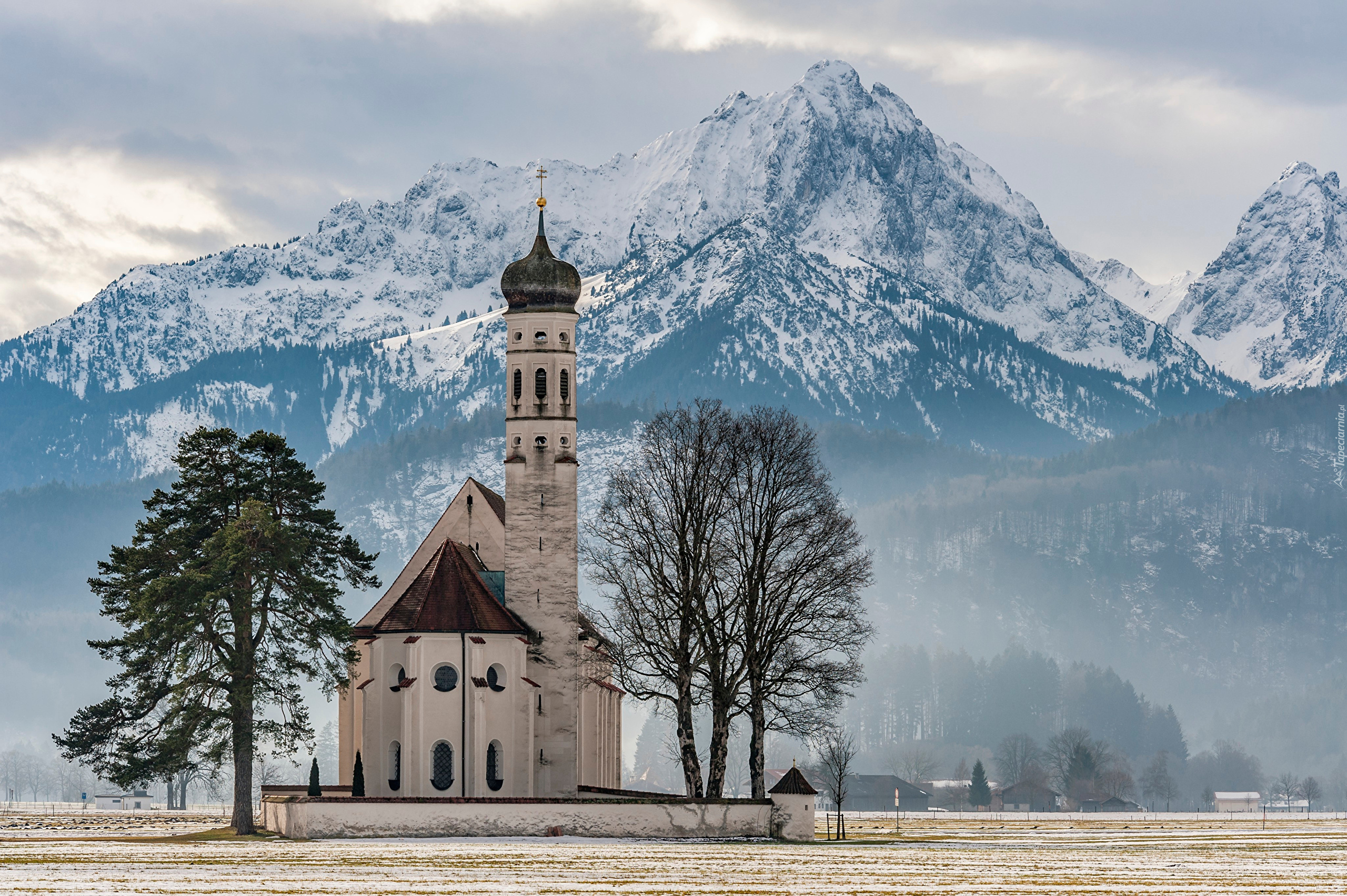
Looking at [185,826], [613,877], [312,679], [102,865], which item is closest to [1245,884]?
[613,877]

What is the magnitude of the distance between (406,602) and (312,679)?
23.6ft

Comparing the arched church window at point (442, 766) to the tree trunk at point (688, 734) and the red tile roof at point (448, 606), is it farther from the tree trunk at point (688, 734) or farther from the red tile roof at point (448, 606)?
the tree trunk at point (688, 734)

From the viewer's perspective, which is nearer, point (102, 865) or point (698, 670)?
point (102, 865)

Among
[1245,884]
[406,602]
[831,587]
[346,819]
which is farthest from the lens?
[406,602]

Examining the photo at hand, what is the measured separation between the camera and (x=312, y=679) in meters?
81.4

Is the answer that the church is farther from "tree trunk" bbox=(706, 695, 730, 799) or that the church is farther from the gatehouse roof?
the gatehouse roof

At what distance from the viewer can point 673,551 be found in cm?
7906

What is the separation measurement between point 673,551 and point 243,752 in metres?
19.2

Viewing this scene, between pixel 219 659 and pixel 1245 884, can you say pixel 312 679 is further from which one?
pixel 1245 884

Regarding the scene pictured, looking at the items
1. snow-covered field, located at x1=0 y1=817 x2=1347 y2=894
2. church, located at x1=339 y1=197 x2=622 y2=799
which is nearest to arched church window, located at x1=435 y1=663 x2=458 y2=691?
church, located at x1=339 y1=197 x2=622 y2=799

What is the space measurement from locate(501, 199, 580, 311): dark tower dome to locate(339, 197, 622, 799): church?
0.25 feet

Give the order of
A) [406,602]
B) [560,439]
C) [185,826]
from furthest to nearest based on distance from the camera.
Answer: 1. [185,826]
2. [560,439]
3. [406,602]

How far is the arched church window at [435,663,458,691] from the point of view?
86500 mm

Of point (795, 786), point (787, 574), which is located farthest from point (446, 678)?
point (795, 786)
